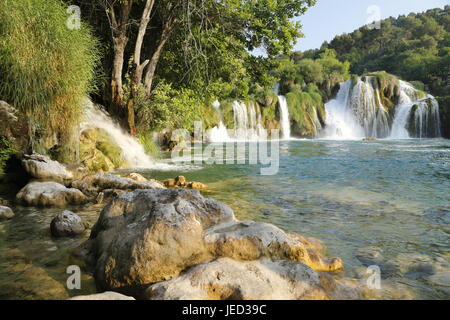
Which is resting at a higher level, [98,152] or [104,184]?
[98,152]

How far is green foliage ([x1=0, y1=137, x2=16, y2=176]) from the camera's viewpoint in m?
7.11

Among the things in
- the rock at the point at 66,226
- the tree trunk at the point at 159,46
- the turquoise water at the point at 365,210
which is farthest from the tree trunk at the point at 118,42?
the rock at the point at 66,226

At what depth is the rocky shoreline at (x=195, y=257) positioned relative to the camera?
2.76 meters

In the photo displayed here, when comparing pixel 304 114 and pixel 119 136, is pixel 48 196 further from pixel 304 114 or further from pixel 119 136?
pixel 304 114

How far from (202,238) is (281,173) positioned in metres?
8.08

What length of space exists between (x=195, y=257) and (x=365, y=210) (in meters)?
4.32

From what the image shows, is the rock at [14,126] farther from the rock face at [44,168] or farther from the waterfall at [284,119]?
the waterfall at [284,119]

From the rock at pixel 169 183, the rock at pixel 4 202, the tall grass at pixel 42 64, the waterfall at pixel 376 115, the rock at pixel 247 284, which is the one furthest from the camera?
the waterfall at pixel 376 115

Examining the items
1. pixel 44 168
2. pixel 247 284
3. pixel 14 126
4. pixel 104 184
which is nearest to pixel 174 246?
pixel 247 284

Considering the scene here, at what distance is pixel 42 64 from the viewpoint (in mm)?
6707

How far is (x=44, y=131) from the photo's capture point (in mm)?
7980

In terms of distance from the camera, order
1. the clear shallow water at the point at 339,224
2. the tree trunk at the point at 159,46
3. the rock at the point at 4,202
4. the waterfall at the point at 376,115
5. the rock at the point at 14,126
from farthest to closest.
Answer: the waterfall at the point at 376,115, the tree trunk at the point at 159,46, the rock at the point at 14,126, the rock at the point at 4,202, the clear shallow water at the point at 339,224

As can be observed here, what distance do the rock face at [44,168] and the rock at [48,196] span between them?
1.04m

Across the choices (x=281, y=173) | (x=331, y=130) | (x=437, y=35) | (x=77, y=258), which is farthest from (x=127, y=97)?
(x=437, y=35)
